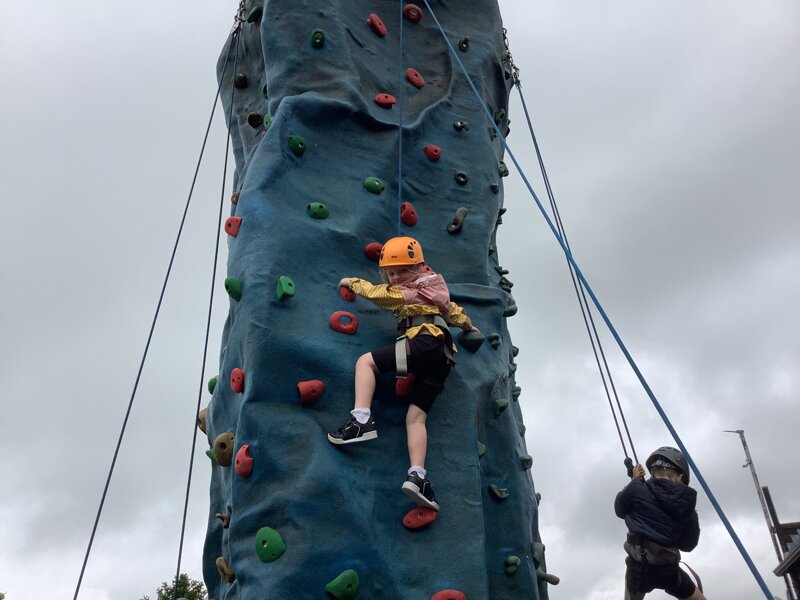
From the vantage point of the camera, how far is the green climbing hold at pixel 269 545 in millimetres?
3383

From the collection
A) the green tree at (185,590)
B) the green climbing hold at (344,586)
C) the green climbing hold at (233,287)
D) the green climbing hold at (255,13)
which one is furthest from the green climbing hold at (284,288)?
the green tree at (185,590)

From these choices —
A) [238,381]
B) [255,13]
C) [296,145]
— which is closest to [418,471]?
[238,381]

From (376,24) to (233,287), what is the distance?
2.73m

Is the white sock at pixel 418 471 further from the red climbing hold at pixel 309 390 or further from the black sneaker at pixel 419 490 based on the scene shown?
the red climbing hold at pixel 309 390

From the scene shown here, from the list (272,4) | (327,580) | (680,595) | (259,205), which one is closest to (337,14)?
(272,4)

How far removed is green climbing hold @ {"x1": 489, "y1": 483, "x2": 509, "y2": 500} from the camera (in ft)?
14.2

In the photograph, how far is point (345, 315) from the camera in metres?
4.13

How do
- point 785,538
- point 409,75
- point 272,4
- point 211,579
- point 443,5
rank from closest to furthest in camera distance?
1. point 211,579
2. point 272,4
3. point 409,75
4. point 443,5
5. point 785,538

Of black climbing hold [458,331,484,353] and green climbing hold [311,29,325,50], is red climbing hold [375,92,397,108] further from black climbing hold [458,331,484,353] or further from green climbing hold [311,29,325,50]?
black climbing hold [458,331,484,353]

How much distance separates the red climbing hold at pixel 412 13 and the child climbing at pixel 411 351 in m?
2.92

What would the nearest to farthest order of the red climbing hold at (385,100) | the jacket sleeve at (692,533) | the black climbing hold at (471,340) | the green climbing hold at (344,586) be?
the green climbing hold at (344,586)
the jacket sleeve at (692,533)
the black climbing hold at (471,340)
the red climbing hold at (385,100)

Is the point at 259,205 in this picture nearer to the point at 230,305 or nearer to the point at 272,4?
the point at 230,305

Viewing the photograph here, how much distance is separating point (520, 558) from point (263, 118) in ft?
11.8

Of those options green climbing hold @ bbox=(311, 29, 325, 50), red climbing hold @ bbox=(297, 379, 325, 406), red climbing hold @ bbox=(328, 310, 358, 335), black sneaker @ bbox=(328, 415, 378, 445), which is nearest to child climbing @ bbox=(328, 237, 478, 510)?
black sneaker @ bbox=(328, 415, 378, 445)
